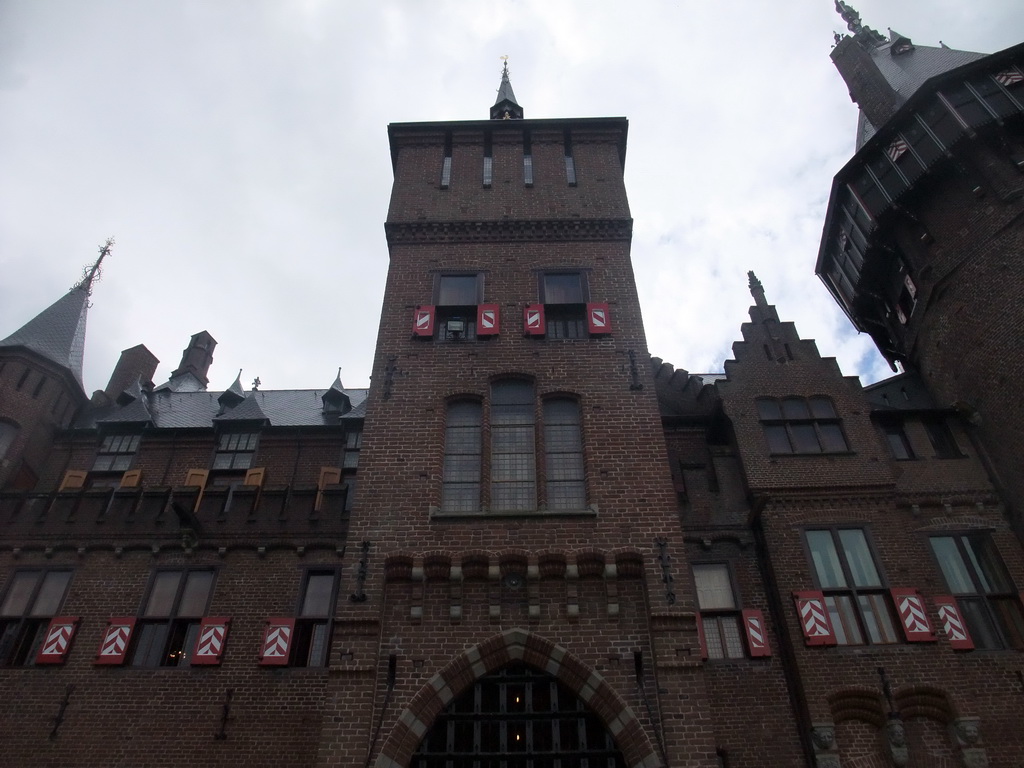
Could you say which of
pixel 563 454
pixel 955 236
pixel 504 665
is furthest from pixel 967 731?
pixel 955 236

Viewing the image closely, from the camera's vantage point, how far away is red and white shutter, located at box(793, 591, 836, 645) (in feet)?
43.7

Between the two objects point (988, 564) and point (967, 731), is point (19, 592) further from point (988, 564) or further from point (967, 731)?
point (988, 564)

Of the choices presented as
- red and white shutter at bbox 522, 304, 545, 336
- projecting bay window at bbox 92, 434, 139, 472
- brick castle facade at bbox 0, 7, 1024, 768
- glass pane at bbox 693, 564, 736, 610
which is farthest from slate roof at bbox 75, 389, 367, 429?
glass pane at bbox 693, 564, 736, 610

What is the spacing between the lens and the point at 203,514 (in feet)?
54.3

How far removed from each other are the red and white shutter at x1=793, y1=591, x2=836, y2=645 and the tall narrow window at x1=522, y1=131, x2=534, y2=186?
12.2m

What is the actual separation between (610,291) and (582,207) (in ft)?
10.0

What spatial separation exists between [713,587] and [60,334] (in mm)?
20677

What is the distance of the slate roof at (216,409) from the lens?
66.5 ft

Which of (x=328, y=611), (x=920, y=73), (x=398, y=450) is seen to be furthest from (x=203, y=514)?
(x=920, y=73)

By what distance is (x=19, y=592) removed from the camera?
15805 millimetres

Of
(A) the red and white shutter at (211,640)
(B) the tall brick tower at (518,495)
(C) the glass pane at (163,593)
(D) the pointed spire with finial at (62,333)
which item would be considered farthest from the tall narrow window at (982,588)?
(D) the pointed spire with finial at (62,333)

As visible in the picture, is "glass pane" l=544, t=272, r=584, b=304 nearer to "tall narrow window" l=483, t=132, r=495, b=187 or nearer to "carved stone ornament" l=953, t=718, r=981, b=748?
"tall narrow window" l=483, t=132, r=495, b=187

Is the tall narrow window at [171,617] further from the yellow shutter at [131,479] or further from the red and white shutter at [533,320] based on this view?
the red and white shutter at [533,320]

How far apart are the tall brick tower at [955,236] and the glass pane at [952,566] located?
5.15 feet
